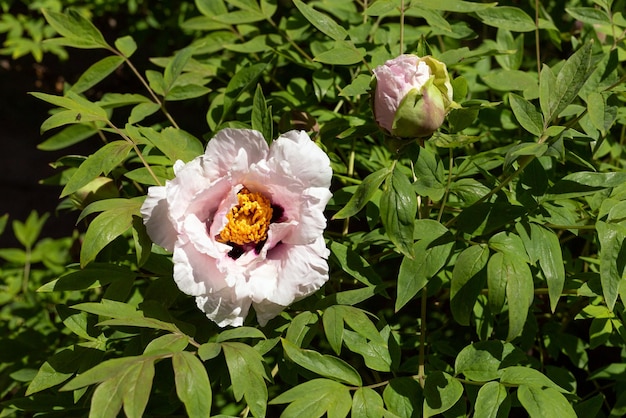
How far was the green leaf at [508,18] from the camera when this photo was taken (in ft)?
4.71

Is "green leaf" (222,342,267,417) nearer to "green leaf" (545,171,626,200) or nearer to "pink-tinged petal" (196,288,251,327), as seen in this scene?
"pink-tinged petal" (196,288,251,327)

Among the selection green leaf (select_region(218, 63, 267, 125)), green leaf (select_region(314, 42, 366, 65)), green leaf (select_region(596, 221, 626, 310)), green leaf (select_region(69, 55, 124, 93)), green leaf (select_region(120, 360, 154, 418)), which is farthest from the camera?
green leaf (select_region(69, 55, 124, 93))

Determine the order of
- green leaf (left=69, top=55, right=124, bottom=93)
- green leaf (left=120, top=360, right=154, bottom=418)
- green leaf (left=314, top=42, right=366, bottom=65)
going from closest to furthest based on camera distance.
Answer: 1. green leaf (left=120, top=360, right=154, bottom=418)
2. green leaf (left=314, top=42, right=366, bottom=65)
3. green leaf (left=69, top=55, right=124, bottom=93)

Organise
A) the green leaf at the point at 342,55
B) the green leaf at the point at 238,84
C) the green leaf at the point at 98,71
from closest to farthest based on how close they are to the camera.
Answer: the green leaf at the point at 342,55 → the green leaf at the point at 238,84 → the green leaf at the point at 98,71

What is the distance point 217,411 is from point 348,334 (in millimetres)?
650

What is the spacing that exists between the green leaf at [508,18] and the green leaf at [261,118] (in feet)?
1.60

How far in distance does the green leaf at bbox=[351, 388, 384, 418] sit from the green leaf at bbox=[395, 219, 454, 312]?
0.14m

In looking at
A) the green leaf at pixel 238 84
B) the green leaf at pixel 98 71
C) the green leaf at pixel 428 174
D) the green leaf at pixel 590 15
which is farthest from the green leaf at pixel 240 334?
the green leaf at pixel 590 15

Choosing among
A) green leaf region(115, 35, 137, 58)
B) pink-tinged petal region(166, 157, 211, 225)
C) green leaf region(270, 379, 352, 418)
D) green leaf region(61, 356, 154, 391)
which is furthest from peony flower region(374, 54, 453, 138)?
green leaf region(115, 35, 137, 58)

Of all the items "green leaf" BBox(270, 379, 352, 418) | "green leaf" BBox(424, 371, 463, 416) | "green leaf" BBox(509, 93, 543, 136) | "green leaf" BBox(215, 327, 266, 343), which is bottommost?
"green leaf" BBox(424, 371, 463, 416)

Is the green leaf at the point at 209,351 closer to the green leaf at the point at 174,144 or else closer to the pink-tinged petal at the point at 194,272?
the pink-tinged petal at the point at 194,272

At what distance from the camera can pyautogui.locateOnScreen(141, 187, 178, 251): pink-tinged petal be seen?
1.10 metres

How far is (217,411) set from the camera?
168 cm

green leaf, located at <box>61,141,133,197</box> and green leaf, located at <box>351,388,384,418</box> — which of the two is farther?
green leaf, located at <box>61,141,133,197</box>
